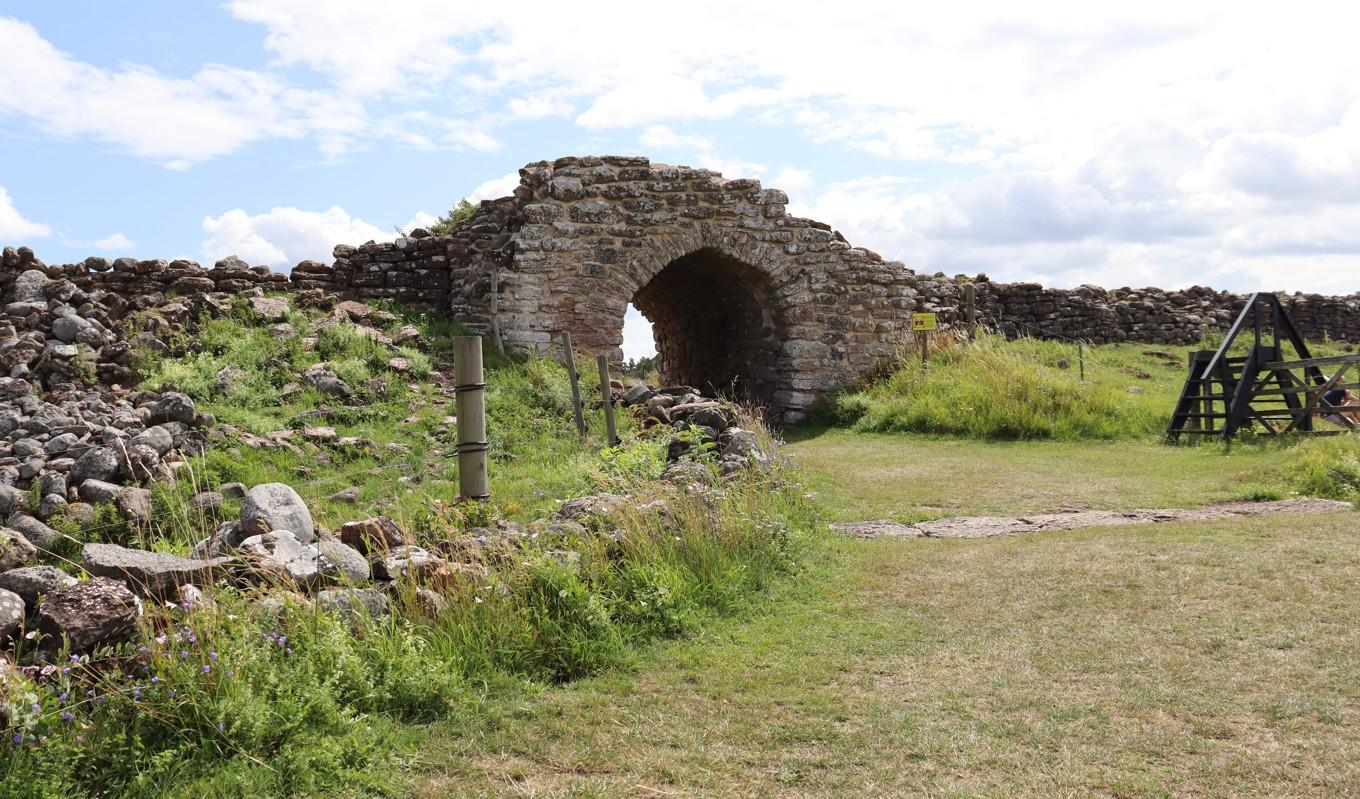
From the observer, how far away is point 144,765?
12.1 feet

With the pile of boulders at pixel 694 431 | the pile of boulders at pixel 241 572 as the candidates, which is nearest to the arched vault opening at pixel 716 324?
the pile of boulders at pixel 694 431

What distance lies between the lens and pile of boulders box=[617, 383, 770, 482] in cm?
817

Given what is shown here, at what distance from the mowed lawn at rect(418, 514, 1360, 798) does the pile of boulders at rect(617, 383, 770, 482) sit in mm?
1683

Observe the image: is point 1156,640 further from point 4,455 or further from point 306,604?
point 4,455

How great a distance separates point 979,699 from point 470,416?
3408 millimetres

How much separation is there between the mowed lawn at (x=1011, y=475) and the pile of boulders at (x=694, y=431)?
1.12 meters

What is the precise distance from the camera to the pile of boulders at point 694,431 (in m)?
8.17

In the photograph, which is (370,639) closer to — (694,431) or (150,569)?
(150,569)

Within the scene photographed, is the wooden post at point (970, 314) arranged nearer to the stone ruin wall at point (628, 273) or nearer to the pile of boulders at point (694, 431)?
the stone ruin wall at point (628, 273)

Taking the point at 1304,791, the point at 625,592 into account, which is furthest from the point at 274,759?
the point at 1304,791

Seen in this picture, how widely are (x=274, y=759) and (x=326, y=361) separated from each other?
8.71m

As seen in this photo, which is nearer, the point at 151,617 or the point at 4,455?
the point at 151,617

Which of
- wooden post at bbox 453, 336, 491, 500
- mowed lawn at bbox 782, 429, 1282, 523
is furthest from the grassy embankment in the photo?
mowed lawn at bbox 782, 429, 1282, 523

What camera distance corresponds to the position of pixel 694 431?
8.79 meters
